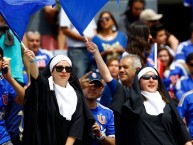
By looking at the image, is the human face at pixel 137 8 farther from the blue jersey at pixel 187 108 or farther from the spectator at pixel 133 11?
the blue jersey at pixel 187 108

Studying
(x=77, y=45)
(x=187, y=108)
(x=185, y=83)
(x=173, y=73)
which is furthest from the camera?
(x=77, y=45)

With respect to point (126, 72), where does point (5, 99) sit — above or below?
below

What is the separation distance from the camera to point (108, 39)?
13.8 m

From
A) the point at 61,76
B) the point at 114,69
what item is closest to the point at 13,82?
the point at 61,76

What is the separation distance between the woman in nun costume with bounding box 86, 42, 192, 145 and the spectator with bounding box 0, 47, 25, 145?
3.04 feet

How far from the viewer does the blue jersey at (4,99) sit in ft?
33.2

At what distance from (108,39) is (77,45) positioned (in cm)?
69

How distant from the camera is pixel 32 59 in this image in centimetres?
976

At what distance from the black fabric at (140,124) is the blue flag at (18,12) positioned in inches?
50.1

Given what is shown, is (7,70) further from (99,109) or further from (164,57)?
(164,57)

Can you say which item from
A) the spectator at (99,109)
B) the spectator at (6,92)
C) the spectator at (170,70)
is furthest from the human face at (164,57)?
the spectator at (6,92)

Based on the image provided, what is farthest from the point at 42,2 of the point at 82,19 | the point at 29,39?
the point at 29,39

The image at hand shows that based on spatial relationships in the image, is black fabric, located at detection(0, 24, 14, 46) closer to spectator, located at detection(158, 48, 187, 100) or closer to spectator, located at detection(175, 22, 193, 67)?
spectator, located at detection(158, 48, 187, 100)

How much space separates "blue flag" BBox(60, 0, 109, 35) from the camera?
400 inches
